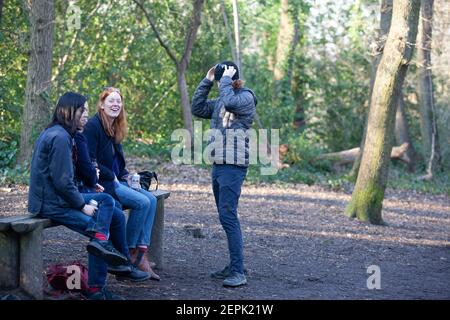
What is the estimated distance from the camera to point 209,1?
20719 mm

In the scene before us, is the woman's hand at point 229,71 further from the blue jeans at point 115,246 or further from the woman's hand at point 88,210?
the woman's hand at point 88,210

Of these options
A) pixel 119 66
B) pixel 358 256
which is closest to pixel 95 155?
pixel 358 256

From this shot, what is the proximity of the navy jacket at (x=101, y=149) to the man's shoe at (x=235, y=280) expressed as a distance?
1257 millimetres

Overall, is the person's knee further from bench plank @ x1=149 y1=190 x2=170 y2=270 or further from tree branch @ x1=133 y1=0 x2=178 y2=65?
tree branch @ x1=133 y1=0 x2=178 y2=65

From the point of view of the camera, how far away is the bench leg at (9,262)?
19.7 feet

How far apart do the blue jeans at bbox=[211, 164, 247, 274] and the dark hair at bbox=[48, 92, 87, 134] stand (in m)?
1.46

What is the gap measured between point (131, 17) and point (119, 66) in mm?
1209

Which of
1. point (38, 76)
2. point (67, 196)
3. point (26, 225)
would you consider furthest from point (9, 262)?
point (38, 76)

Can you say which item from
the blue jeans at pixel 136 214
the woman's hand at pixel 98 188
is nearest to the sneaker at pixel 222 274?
the blue jeans at pixel 136 214

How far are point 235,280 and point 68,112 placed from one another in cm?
213

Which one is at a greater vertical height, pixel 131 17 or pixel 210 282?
pixel 131 17

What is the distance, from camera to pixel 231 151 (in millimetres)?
7047

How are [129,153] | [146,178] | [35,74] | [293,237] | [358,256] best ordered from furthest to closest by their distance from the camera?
[129,153] < [35,74] < [293,237] < [358,256] < [146,178]
